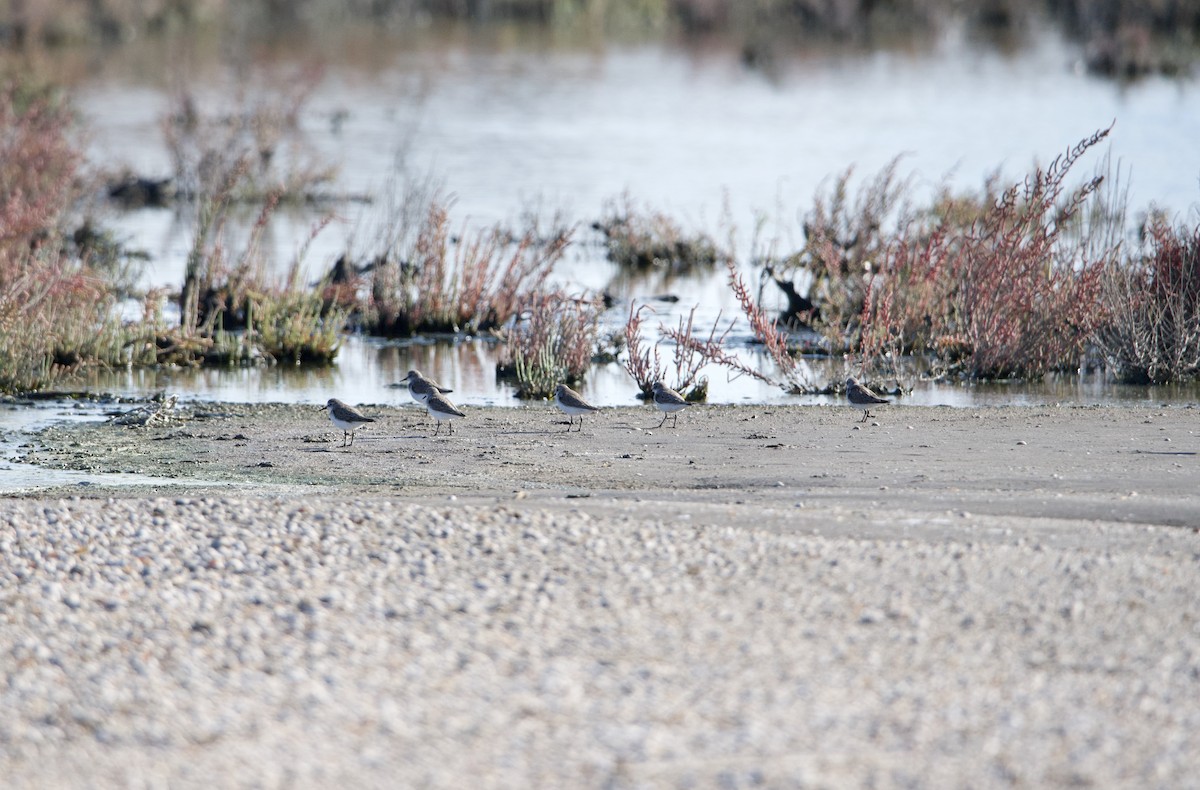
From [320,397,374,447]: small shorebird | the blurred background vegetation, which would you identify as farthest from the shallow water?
the blurred background vegetation

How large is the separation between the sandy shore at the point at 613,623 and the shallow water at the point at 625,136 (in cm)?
456

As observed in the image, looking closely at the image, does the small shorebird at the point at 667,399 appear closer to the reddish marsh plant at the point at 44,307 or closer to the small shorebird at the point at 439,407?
the small shorebird at the point at 439,407

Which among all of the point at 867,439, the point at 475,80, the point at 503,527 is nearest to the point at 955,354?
the point at 867,439

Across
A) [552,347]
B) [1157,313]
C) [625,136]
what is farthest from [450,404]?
[625,136]

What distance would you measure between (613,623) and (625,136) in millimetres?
30226

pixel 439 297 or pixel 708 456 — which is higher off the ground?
pixel 439 297

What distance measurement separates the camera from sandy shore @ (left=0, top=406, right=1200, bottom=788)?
6.06m

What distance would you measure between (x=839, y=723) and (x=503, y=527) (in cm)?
304

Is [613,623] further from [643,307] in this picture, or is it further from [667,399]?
[643,307]

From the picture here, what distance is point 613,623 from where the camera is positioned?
24.3 feet

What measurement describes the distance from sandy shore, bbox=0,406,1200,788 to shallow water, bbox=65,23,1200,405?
4.56 metres

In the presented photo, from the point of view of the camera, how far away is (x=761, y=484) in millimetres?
10609

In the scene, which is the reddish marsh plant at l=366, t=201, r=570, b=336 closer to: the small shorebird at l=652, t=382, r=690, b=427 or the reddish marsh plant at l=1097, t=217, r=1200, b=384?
the small shorebird at l=652, t=382, r=690, b=427

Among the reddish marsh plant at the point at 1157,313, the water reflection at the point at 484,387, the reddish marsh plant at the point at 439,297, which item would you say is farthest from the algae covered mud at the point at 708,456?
the reddish marsh plant at the point at 439,297
